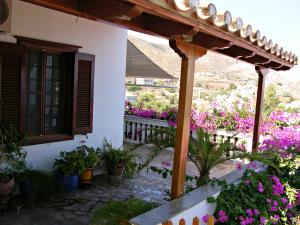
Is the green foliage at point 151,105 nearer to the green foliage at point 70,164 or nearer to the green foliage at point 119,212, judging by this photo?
the green foliage at point 70,164

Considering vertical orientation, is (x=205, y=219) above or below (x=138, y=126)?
below

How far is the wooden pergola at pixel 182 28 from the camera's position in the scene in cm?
257

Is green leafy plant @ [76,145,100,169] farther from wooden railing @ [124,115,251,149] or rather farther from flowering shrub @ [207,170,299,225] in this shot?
wooden railing @ [124,115,251,149]

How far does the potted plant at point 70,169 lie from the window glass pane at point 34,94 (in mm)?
658

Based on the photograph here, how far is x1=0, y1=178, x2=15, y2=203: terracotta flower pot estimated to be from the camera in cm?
454

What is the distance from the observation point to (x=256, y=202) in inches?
165

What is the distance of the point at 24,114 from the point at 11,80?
23.4 inches

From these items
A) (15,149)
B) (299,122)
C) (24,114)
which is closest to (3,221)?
(15,149)

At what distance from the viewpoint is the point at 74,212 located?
15.9ft

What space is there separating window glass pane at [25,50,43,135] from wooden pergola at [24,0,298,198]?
2.21 metres

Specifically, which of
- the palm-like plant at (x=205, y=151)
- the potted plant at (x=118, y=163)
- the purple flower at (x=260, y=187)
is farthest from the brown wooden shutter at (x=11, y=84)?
the purple flower at (x=260, y=187)

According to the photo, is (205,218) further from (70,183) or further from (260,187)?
(70,183)

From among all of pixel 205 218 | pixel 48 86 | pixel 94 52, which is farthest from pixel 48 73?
pixel 205 218

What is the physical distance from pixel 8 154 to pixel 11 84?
1.19m
